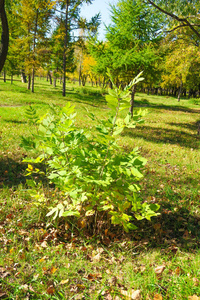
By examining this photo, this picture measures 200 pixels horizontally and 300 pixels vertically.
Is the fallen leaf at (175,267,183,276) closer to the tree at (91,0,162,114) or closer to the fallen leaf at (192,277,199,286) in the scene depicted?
the fallen leaf at (192,277,199,286)

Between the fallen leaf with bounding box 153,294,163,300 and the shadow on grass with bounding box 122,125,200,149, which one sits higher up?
the shadow on grass with bounding box 122,125,200,149

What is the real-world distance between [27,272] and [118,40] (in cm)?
1011

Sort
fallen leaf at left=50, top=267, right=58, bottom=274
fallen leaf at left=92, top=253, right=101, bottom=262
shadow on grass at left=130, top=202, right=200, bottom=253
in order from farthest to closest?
shadow on grass at left=130, top=202, right=200, bottom=253 < fallen leaf at left=92, top=253, right=101, bottom=262 < fallen leaf at left=50, top=267, right=58, bottom=274

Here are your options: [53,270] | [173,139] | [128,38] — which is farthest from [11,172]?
[128,38]

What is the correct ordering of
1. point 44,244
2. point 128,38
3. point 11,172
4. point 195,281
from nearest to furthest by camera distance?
point 195,281 → point 44,244 → point 11,172 → point 128,38

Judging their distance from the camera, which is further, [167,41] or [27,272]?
[167,41]

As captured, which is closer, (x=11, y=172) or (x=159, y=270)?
(x=159, y=270)

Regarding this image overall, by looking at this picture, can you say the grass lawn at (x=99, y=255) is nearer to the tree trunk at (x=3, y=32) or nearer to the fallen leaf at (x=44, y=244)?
the fallen leaf at (x=44, y=244)

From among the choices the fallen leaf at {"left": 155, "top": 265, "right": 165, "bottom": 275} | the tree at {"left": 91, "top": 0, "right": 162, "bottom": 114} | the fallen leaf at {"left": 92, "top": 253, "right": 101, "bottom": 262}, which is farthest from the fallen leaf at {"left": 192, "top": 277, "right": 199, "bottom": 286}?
the tree at {"left": 91, "top": 0, "right": 162, "bottom": 114}

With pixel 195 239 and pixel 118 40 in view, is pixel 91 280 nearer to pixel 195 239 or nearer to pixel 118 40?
pixel 195 239

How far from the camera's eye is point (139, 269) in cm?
225

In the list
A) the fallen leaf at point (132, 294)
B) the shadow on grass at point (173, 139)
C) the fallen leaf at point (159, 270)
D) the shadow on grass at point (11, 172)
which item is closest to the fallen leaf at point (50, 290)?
the fallen leaf at point (132, 294)

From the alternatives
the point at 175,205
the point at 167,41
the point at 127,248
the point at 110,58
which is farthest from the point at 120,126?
the point at 167,41

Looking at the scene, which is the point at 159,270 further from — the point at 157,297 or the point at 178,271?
the point at 157,297
